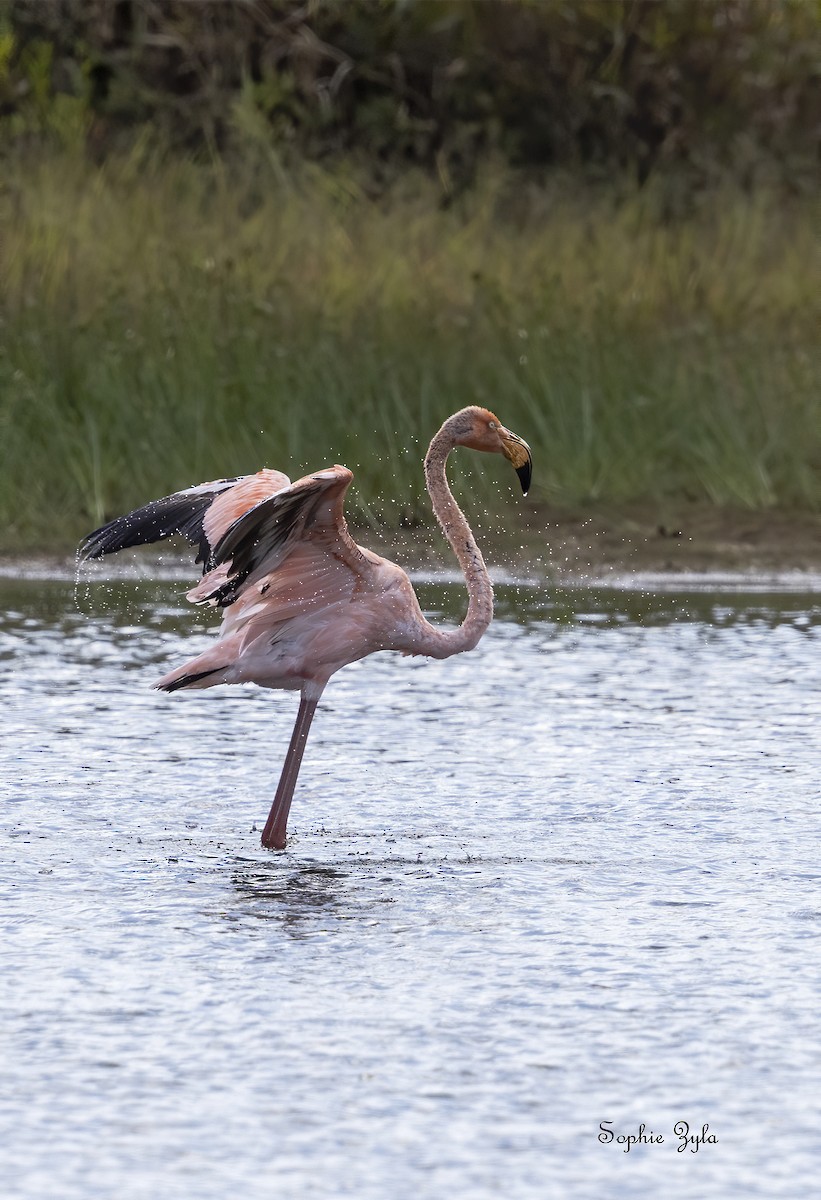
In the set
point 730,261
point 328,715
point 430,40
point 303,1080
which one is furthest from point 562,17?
point 303,1080

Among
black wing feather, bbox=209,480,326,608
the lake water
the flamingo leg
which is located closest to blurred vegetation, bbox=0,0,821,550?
the lake water

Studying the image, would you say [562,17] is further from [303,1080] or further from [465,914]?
[303,1080]

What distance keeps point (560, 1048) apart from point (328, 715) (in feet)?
12.3

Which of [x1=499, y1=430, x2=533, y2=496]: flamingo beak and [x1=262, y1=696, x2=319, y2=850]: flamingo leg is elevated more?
[x1=499, y1=430, x2=533, y2=496]: flamingo beak

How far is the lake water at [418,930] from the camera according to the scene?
13.1ft

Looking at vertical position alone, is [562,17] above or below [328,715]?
above

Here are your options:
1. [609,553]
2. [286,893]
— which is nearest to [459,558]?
[286,893]

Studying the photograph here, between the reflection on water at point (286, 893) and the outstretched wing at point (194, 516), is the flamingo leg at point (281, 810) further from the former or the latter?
the outstretched wing at point (194, 516)

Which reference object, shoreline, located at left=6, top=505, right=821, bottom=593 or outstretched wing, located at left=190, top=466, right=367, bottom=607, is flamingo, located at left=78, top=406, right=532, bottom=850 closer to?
outstretched wing, located at left=190, top=466, right=367, bottom=607

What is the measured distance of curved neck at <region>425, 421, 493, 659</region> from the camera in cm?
675

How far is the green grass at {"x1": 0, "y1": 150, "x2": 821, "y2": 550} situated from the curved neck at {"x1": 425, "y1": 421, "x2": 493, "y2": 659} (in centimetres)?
470

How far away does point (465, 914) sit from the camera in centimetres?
557

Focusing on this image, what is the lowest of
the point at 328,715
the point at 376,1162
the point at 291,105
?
the point at 328,715

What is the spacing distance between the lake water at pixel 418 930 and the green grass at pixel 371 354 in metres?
2.77
